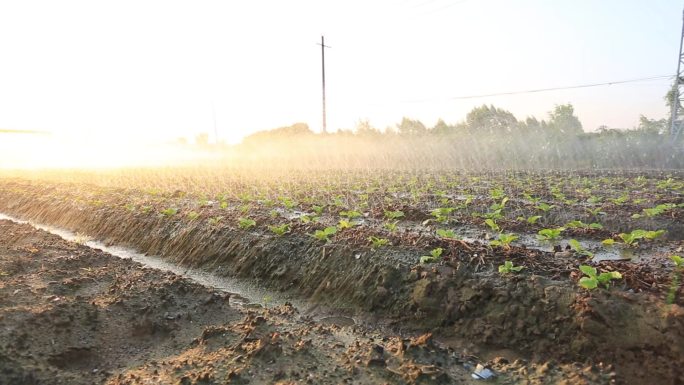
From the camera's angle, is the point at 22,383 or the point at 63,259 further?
the point at 63,259

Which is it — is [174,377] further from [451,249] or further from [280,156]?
[280,156]

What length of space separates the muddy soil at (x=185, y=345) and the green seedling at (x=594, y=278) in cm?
88

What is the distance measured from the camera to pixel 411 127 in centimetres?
3869

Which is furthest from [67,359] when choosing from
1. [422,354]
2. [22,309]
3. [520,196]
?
[520,196]

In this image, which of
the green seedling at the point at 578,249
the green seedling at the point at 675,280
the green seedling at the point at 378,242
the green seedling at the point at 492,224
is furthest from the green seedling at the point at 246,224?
the green seedling at the point at 675,280

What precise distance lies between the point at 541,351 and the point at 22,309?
5137 millimetres

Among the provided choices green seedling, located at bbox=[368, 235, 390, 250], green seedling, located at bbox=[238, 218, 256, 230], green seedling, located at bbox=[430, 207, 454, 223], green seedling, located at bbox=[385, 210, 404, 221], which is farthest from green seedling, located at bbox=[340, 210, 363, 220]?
green seedling, located at bbox=[368, 235, 390, 250]

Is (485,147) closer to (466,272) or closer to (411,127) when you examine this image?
(411,127)

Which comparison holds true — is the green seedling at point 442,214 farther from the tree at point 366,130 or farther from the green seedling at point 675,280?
the tree at point 366,130

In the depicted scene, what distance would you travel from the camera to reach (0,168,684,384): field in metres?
3.61

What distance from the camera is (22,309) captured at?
429cm

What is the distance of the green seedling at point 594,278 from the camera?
405cm

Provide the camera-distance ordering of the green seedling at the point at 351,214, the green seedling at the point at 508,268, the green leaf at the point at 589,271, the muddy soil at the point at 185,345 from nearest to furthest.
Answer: the muddy soil at the point at 185,345
the green leaf at the point at 589,271
the green seedling at the point at 508,268
the green seedling at the point at 351,214

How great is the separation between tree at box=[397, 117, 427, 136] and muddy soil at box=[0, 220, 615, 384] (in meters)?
33.5
